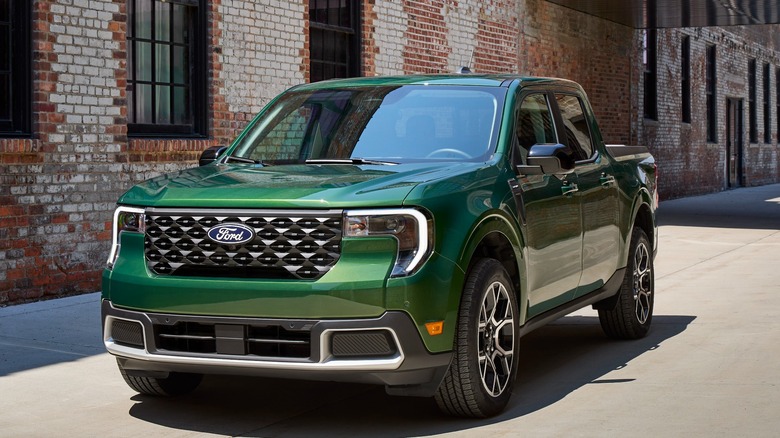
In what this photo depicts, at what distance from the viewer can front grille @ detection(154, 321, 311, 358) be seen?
5617 mm

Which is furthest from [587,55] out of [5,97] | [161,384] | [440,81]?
[161,384]

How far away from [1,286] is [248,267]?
205 inches

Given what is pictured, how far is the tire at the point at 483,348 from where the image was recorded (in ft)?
19.3

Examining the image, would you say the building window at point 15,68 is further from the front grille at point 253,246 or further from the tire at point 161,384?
the front grille at point 253,246

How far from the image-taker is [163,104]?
12641 millimetres

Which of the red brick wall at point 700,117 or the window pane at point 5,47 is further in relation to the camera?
the red brick wall at point 700,117

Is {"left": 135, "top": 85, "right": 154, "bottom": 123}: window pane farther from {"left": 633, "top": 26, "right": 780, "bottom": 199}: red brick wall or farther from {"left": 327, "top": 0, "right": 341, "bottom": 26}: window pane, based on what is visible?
{"left": 633, "top": 26, "right": 780, "bottom": 199}: red brick wall

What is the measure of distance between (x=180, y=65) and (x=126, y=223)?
22.7 ft

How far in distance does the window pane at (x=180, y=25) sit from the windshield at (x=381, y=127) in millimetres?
5608

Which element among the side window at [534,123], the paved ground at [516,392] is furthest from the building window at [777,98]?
the side window at [534,123]

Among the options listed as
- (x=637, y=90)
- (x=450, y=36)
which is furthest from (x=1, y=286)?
(x=637, y=90)

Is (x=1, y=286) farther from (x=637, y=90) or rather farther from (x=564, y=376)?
(x=637, y=90)

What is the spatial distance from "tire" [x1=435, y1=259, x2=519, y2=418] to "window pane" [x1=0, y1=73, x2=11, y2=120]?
591cm

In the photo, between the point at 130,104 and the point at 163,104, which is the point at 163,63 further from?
the point at 130,104
